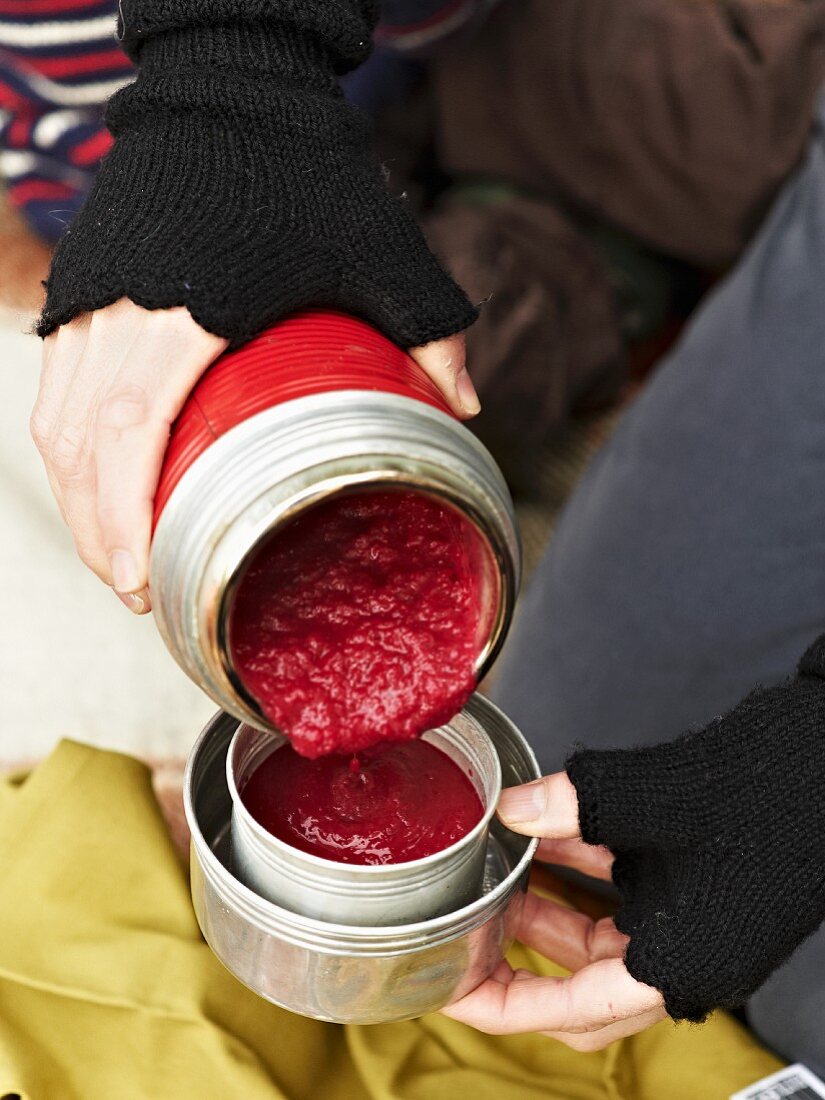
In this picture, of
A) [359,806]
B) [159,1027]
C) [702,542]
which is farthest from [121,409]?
[702,542]

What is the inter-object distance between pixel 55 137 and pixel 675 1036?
1.64 m

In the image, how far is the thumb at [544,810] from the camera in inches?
31.1

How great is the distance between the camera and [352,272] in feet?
2.64

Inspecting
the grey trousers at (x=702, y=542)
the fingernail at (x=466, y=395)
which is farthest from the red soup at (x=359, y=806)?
the grey trousers at (x=702, y=542)

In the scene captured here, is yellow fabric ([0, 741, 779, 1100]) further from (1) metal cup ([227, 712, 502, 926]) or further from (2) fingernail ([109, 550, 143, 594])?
(2) fingernail ([109, 550, 143, 594])

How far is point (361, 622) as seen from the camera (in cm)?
71

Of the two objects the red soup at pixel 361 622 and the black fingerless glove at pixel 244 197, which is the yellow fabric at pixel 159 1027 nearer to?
the red soup at pixel 361 622

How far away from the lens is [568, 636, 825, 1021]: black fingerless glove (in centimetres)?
78

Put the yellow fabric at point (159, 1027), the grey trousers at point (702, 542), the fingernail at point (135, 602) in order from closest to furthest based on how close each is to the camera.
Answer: the fingernail at point (135, 602) → the yellow fabric at point (159, 1027) → the grey trousers at point (702, 542)

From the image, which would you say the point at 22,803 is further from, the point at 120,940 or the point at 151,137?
the point at 151,137

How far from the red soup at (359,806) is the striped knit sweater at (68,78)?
3.61 ft

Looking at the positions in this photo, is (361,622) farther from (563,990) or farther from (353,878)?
(563,990)

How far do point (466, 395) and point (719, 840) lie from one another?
361mm

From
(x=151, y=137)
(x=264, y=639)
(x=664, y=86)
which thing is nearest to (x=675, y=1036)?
(x=264, y=639)
